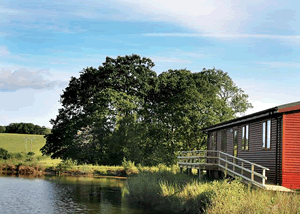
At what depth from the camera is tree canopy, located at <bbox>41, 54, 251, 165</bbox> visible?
51.8 m

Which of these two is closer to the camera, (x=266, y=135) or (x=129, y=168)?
(x=266, y=135)

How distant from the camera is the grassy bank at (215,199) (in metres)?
17.8

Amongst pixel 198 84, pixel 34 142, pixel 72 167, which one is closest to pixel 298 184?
pixel 72 167

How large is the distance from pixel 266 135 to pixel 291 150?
1.99 metres

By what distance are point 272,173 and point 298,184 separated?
154 centimetres

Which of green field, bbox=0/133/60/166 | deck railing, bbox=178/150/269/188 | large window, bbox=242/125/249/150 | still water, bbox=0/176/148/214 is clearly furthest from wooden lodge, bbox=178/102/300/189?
green field, bbox=0/133/60/166

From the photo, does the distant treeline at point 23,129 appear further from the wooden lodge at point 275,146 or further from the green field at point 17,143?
the wooden lodge at point 275,146

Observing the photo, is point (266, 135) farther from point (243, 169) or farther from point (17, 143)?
point (17, 143)

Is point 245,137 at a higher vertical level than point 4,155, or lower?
higher

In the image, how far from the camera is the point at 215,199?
18953 mm

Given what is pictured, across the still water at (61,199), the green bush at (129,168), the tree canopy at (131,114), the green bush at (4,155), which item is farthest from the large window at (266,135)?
the green bush at (4,155)

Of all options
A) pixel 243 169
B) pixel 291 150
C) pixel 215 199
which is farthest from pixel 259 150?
pixel 215 199

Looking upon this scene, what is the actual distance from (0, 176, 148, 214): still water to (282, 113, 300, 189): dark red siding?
8204 millimetres

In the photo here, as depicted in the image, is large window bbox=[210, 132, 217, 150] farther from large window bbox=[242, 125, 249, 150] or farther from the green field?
the green field
